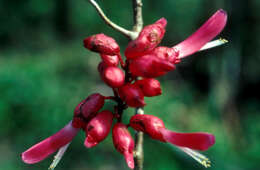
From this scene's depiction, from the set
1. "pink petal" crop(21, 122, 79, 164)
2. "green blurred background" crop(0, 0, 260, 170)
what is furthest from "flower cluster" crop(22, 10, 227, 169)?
"green blurred background" crop(0, 0, 260, 170)

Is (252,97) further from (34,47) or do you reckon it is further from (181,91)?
(34,47)

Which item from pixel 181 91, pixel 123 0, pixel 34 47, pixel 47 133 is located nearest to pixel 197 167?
pixel 47 133

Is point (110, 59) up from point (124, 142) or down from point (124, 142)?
up

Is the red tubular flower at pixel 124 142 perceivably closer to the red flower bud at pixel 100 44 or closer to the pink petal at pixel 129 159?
the pink petal at pixel 129 159

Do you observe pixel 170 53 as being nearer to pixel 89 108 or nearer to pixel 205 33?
pixel 205 33

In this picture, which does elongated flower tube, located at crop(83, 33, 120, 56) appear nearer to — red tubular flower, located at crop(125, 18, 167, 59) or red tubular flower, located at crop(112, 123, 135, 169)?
red tubular flower, located at crop(125, 18, 167, 59)

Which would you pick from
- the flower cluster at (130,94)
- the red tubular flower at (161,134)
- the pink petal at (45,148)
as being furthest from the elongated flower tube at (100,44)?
the pink petal at (45,148)

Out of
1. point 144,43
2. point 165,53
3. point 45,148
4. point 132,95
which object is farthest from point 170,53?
point 45,148
